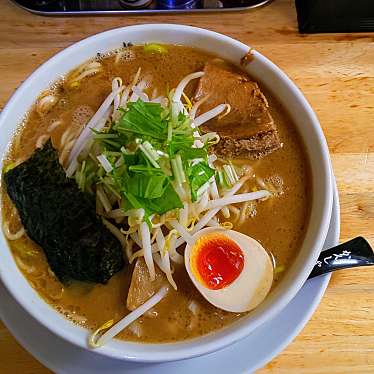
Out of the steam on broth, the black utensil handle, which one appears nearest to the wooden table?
the black utensil handle

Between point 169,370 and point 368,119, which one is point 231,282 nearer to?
point 169,370

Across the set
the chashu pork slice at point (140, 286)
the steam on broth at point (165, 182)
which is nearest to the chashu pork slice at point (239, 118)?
the steam on broth at point (165, 182)

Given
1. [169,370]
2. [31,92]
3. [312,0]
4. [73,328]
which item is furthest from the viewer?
[312,0]

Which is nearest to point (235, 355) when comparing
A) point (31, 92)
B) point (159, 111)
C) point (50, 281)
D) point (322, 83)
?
point (50, 281)

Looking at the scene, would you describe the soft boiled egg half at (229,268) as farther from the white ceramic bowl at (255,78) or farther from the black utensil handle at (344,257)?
the black utensil handle at (344,257)

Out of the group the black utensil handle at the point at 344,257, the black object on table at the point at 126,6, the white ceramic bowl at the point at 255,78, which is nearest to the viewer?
the white ceramic bowl at the point at 255,78

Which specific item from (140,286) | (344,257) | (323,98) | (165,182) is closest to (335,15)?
(323,98)
